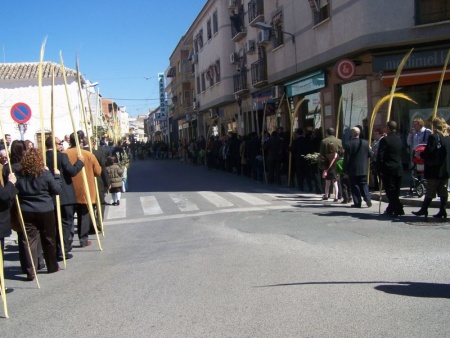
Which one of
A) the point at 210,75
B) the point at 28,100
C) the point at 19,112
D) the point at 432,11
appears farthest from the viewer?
the point at 210,75

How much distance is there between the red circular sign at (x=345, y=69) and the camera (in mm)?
16062

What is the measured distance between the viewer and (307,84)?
20750mm

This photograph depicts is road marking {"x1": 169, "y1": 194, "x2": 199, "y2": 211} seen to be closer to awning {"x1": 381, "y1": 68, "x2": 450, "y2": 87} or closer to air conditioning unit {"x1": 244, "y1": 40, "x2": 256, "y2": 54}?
awning {"x1": 381, "y1": 68, "x2": 450, "y2": 87}

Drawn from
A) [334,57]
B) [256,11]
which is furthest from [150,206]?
[256,11]

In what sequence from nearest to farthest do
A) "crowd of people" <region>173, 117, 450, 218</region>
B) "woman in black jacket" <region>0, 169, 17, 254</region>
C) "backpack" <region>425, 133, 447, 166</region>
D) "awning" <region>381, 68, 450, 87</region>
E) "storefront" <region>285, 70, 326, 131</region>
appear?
1. "woman in black jacket" <region>0, 169, 17, 254</region>
2. "backpack" <region>425, 133, 447, 166</region>
3. "crowd of people" <region>173, 117, 450, 218</region>
4. "awning" <region>381, 68, 450, 87</region>
5. "storefront" <region>285, 70, 326, 131</region>

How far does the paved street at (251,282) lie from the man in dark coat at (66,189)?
0.41 metres

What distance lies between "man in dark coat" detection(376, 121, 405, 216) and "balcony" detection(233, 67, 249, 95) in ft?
65.3

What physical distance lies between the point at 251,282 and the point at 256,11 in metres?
21.8

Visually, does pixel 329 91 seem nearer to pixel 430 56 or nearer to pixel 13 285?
pixel 430 56

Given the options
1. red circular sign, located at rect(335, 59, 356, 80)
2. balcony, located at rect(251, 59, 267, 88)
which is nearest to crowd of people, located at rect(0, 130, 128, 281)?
red circular sign, located at rect(335, 59, 356, 80)

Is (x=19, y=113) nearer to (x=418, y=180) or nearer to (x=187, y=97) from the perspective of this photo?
(x=418, y=180)

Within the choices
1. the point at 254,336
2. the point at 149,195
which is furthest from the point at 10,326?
the point at 149,195

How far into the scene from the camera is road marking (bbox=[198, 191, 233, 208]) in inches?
505

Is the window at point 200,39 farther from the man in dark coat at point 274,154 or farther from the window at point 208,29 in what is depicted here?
the man in dark coat at point 274,154
